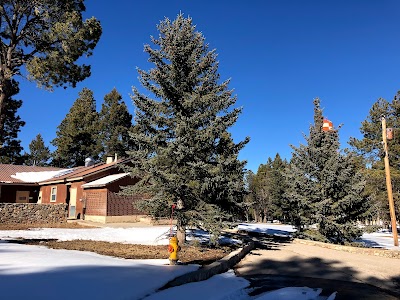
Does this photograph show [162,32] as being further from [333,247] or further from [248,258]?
[333,247]

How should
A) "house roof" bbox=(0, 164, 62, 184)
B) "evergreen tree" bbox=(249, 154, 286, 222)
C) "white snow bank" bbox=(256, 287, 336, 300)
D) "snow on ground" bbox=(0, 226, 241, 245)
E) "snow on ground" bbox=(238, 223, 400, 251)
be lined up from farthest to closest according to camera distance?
"evergreen tree" bbox=(249, 154, 286, 222) → "house roof" bbox=(0, 164, 62, 184) → "snow on ground" bbox=(238, 223, 400, 251) → "snow on ground" bbox=(0, 226, 241, 245) → "white snow bank" bbox=(256, 287, 336, 300)

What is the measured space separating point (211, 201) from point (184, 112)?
3987 millimetres

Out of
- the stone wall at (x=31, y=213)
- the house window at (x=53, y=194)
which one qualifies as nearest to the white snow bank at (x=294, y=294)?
the stone wall at (x=31, y=213)

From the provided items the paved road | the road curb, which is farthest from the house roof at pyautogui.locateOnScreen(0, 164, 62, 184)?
the paved road

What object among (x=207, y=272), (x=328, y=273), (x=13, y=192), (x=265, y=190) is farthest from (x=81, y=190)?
(x=265, y=190)

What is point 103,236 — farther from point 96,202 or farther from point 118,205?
point 96,202

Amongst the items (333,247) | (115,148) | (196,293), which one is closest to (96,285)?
(196,293)

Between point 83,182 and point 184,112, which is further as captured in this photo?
point 83,182

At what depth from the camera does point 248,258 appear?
12.8m

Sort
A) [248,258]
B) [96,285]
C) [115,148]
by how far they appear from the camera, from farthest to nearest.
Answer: [115,148] < [248,258] < [96,285]

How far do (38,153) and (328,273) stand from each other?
66270 millimetres

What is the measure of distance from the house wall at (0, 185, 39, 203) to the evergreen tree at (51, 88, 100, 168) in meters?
16.0

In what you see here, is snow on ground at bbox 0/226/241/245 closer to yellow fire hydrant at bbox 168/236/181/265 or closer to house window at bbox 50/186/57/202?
yellow fire hydrant at bbox 168/236/181/265

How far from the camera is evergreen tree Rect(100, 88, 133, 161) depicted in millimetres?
48781
